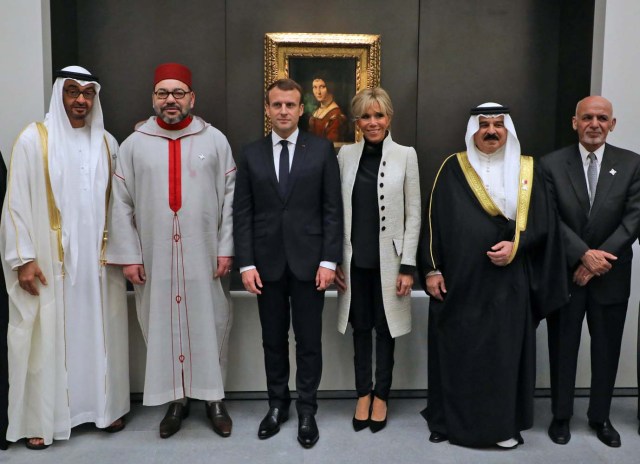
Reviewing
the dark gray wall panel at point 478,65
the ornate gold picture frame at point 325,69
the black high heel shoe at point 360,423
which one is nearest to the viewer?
the black high heel shoe at point 360,423

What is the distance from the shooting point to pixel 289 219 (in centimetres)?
311

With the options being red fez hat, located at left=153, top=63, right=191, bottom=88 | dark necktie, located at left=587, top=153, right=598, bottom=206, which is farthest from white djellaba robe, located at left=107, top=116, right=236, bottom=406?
dark necktie, located at left=587, top=153, right=598, bottom=206

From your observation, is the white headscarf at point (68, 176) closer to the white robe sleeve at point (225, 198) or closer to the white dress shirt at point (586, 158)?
the white robe sleeve at point (225, 198)

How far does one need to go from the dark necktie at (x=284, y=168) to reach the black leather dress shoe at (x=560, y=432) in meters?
1.91

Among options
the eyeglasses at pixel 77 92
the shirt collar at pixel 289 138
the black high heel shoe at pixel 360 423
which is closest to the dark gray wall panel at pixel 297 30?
the shirt collar at pixel 289 138

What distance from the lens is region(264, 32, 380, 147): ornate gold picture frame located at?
411 cm

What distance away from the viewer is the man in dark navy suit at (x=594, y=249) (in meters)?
3.16

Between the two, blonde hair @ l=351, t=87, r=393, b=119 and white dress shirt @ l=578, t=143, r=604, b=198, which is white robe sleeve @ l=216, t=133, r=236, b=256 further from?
white dress shirt @ l=578, t=143, r=604, b=198

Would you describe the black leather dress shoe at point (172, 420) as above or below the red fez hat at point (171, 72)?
below

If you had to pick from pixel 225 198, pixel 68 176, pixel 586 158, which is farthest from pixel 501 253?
pixel 68 176

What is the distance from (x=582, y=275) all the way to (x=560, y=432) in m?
0.85

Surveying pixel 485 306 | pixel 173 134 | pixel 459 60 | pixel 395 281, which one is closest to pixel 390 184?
pixel 395 281

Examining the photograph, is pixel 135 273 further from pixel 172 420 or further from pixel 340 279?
pixel 340 279

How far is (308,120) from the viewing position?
413 cm
